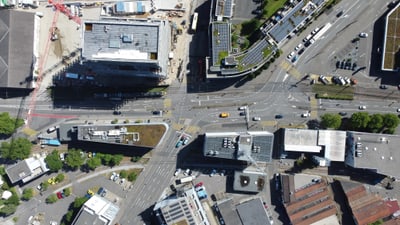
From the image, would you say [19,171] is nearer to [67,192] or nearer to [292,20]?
[67,192]

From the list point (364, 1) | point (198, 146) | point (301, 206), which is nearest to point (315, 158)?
point (301, 206)

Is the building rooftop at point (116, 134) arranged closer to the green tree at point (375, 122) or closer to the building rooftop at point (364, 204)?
the building rooftop at point (364, 204)

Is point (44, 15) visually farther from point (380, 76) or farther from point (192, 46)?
point (380, 76)

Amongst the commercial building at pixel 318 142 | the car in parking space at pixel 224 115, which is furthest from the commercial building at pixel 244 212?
the car in parking space at pixel 224 115

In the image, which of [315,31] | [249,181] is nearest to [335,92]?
[315,31]

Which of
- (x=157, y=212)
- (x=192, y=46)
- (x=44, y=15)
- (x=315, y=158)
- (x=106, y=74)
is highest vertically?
(x=44, y=15)

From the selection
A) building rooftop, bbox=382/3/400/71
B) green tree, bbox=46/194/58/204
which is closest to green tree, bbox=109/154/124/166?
green tree, bbox=46/194/58/204

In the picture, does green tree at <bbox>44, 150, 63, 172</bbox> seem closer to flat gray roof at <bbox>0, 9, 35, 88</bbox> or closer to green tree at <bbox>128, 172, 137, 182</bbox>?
green tree at <bbox>128, 172, 137, 182</bbox>
